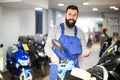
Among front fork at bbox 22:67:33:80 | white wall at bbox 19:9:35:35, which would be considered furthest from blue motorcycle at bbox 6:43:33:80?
white wall at bbox 19:9:35:35

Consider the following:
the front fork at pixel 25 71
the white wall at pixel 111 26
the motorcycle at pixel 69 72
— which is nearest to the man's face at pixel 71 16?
the motorcycle at pixel 69 72

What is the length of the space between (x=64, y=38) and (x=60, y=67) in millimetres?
502

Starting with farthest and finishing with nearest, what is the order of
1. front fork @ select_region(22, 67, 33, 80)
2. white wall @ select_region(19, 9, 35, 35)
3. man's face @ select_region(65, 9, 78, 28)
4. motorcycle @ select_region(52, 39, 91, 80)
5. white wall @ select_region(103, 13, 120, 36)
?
1. white wall @ select_region(103, 13, 120, 36)
2. white wall @ select_region(19, 9, 35, 35)
3. front fork @ select_region(22, 67, 33, 80)
4. man's face @ select_region(65, 9, 78, 28)
5. motorcycle @ select_region(52, 39, 91, 80)

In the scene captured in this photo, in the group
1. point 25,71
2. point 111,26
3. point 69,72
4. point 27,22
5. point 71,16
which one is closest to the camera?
point 69,72

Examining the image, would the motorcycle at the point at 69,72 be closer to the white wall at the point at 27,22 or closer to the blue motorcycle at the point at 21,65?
the blue motorcycle at the point at 21,65

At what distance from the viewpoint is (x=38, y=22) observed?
952 cm

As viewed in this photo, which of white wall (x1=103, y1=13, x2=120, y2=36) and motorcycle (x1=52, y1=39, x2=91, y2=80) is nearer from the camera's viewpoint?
motorcycle (x1=52, y1=39, x2=91, y2=80)

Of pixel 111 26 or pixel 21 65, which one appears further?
pixel 111 26

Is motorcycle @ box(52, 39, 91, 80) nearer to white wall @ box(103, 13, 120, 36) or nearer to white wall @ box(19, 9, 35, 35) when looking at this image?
white wall @ box(19, 9, 35, 35)

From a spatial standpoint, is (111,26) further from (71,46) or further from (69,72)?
(69,72)

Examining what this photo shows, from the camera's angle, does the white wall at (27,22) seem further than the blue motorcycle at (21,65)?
Yes

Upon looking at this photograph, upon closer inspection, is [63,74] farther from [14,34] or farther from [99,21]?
[99,21]

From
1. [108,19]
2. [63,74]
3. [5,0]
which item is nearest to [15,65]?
[5,0]

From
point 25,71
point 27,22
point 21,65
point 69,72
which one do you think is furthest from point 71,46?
point 27,22
